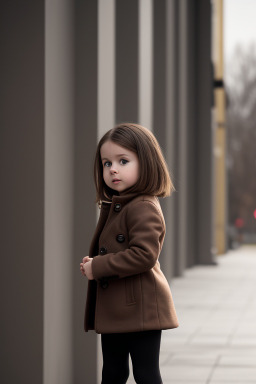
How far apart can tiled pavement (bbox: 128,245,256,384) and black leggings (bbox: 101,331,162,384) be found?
2.44 m

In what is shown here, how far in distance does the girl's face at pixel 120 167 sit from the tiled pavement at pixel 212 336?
9.23 ft

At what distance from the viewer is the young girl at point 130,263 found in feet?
11.1

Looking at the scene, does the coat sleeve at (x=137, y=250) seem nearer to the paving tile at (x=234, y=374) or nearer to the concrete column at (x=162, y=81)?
the paving tile at (x=234, y=374)

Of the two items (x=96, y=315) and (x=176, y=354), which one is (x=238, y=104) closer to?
(x=176, y=354)

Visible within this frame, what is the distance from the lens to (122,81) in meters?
7.96

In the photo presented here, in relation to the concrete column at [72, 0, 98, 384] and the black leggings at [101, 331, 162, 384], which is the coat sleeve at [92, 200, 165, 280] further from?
Answer: the concrete column at [72, 0, 98, 384]

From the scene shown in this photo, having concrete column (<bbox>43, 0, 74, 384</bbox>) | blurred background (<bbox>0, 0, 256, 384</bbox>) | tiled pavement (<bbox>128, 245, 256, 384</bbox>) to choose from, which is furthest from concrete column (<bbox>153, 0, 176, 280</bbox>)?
concrete column (<bbox>43, 0, 74, 384</bbox>)

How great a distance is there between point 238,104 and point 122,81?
167 feet

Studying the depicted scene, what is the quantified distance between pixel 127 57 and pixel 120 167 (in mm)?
4608

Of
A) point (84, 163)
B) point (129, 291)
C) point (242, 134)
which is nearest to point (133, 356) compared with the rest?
point (129, 291)

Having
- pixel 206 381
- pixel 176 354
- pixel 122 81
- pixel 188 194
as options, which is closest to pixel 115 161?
pixel 206 381

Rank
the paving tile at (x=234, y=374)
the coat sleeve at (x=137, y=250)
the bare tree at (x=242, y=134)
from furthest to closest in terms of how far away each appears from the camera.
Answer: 1. the bare tree at (x=242, y=134)
2. the paving tile at (x=234, y=374)
3. the coat sleeve at (x=137, y=250)

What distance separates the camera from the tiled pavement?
621cm

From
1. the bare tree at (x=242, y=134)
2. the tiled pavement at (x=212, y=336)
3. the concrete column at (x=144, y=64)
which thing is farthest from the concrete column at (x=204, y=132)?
the bare tree at (x=242, y=134)
